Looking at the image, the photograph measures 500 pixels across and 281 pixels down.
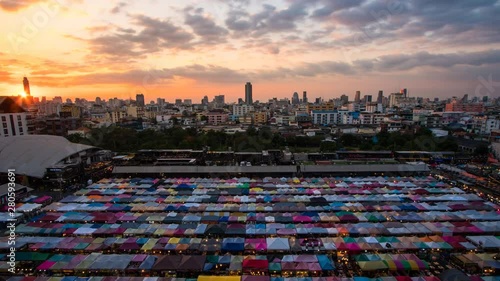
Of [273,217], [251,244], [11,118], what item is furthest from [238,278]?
[11,118]

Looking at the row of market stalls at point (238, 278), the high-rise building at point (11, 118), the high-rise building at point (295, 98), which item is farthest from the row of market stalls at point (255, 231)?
the high-rise building at point (295, 98)

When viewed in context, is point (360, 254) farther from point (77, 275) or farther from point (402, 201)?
point (77, 275)

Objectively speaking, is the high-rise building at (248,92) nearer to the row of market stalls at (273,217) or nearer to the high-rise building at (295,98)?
the high-rise building at (295,98)

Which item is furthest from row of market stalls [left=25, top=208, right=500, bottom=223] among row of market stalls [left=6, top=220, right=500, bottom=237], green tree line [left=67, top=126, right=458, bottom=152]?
green tree line [left=67, top=126, right=458, bottom=152]

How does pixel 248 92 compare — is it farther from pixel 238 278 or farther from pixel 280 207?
pixel 238 278

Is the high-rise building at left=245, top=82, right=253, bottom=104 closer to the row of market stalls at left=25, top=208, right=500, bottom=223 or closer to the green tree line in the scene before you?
the green tree line
